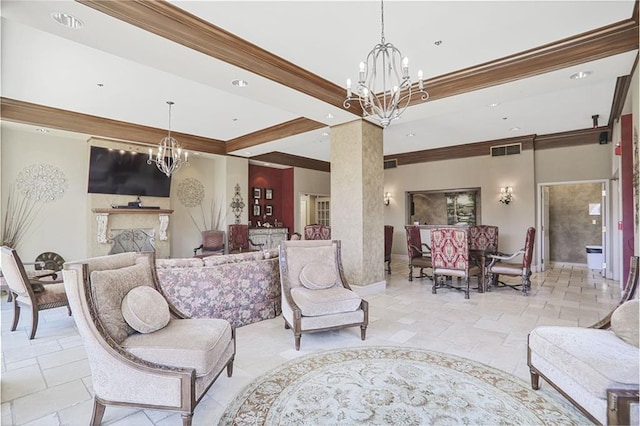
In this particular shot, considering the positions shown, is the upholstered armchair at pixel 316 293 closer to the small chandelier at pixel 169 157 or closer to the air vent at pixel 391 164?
the small chandelier at pixel 169 157

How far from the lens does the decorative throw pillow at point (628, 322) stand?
195 centimetres

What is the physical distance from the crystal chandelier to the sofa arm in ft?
7.87

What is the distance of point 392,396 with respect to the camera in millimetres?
2254

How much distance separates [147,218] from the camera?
7102 millimetres

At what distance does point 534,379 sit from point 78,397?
133 inches

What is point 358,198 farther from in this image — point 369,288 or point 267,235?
point 267,235

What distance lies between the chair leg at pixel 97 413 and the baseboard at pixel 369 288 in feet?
12.4

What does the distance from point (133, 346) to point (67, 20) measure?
Result: 2730 mm

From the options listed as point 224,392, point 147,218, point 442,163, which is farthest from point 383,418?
point 442,163

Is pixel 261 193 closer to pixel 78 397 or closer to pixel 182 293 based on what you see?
pixel 182 293

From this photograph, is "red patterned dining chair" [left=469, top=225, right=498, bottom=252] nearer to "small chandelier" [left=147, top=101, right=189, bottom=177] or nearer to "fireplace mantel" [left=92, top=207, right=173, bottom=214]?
"small chandelier" [left=147, top=101, right=189, bottom=177]

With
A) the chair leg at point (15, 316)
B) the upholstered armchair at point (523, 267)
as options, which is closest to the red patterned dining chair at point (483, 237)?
the upholstered armchair at point (523, 267)

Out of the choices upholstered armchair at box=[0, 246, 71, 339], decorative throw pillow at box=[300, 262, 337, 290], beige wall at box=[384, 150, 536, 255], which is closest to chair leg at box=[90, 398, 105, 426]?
decorative throw pillow at box=[300, 262, 337, 290]

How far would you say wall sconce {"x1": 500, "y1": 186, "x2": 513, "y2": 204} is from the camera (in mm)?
7855
